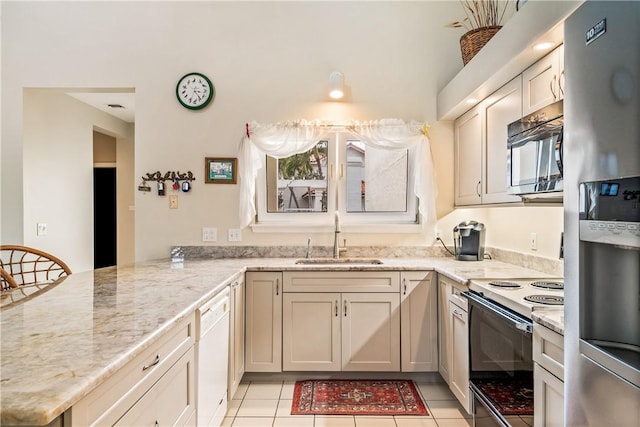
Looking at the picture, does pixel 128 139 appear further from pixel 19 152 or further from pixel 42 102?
pixel 19 152

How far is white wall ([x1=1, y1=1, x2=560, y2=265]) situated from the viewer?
3143mm

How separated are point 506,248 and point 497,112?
1.09 m

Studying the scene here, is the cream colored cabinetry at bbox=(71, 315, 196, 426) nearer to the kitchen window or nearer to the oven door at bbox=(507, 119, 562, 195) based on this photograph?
the oven door at bbox=(507, 119, 562, 195)

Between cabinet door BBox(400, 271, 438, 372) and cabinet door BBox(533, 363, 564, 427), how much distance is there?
4.00 ft

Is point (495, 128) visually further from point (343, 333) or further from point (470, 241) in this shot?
point (343, 333)

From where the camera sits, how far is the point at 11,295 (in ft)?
5.27

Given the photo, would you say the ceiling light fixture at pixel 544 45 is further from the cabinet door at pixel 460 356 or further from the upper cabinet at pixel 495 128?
the cabinet door at pixel 460 356

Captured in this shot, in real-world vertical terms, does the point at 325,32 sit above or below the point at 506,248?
above

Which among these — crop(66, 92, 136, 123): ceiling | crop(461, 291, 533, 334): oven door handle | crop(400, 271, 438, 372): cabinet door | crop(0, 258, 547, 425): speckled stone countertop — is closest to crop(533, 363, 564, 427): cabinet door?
crop(461, 291, 533, 334): oven door handle

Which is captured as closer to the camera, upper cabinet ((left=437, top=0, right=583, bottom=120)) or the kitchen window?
upper cabinet ((left=437, top=0, right=583, bottom=120))

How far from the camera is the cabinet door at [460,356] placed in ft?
6.95

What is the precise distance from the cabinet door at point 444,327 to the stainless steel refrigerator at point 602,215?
137 centimetres

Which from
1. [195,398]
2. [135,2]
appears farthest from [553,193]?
[135,2]

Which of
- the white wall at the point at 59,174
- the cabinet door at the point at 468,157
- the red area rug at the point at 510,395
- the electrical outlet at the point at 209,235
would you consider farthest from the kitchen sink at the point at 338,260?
the white wall at the point at 59,174
